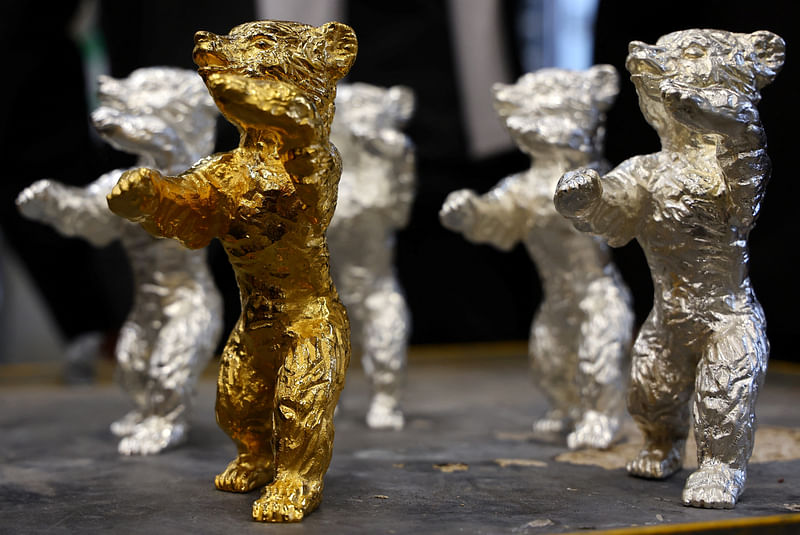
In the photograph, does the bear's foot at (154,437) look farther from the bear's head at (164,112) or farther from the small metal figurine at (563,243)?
the small metal figurine at (563,243)

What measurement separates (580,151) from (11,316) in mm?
4083

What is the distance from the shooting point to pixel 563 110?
8.65 feet

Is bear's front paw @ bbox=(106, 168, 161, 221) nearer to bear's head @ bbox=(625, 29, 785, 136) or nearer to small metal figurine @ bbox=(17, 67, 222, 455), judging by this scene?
small metal figurine @ bbox=(17, 67, 222, 455)

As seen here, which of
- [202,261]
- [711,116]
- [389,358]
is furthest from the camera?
[389,358]

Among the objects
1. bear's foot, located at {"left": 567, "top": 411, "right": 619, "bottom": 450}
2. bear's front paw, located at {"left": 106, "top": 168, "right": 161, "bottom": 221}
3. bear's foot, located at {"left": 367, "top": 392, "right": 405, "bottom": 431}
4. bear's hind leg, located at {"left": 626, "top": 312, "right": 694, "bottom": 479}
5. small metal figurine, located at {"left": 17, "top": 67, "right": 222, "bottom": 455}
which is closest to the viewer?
bear's front paw, located at {"left": 106, "top": 168, "right": 161, "bottom": 221}

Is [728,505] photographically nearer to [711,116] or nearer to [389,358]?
[711,116]

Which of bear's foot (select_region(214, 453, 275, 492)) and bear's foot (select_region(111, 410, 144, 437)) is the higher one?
bear's foot (select_region(214, 453, 275, 492))

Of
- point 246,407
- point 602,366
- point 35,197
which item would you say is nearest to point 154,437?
point 246,407

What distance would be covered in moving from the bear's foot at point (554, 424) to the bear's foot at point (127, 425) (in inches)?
Answer: 44.9

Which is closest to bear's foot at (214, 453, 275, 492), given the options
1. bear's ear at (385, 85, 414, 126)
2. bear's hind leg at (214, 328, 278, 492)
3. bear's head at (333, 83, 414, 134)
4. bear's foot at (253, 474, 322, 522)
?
bear's hind leg at (214, 328, 278, 492)

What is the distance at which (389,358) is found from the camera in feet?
9.68

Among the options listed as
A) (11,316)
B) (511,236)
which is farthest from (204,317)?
(11,316)

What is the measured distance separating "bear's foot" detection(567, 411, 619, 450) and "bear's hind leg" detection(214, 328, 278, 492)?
0.87 metres

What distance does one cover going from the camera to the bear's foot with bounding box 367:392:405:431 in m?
2.85
